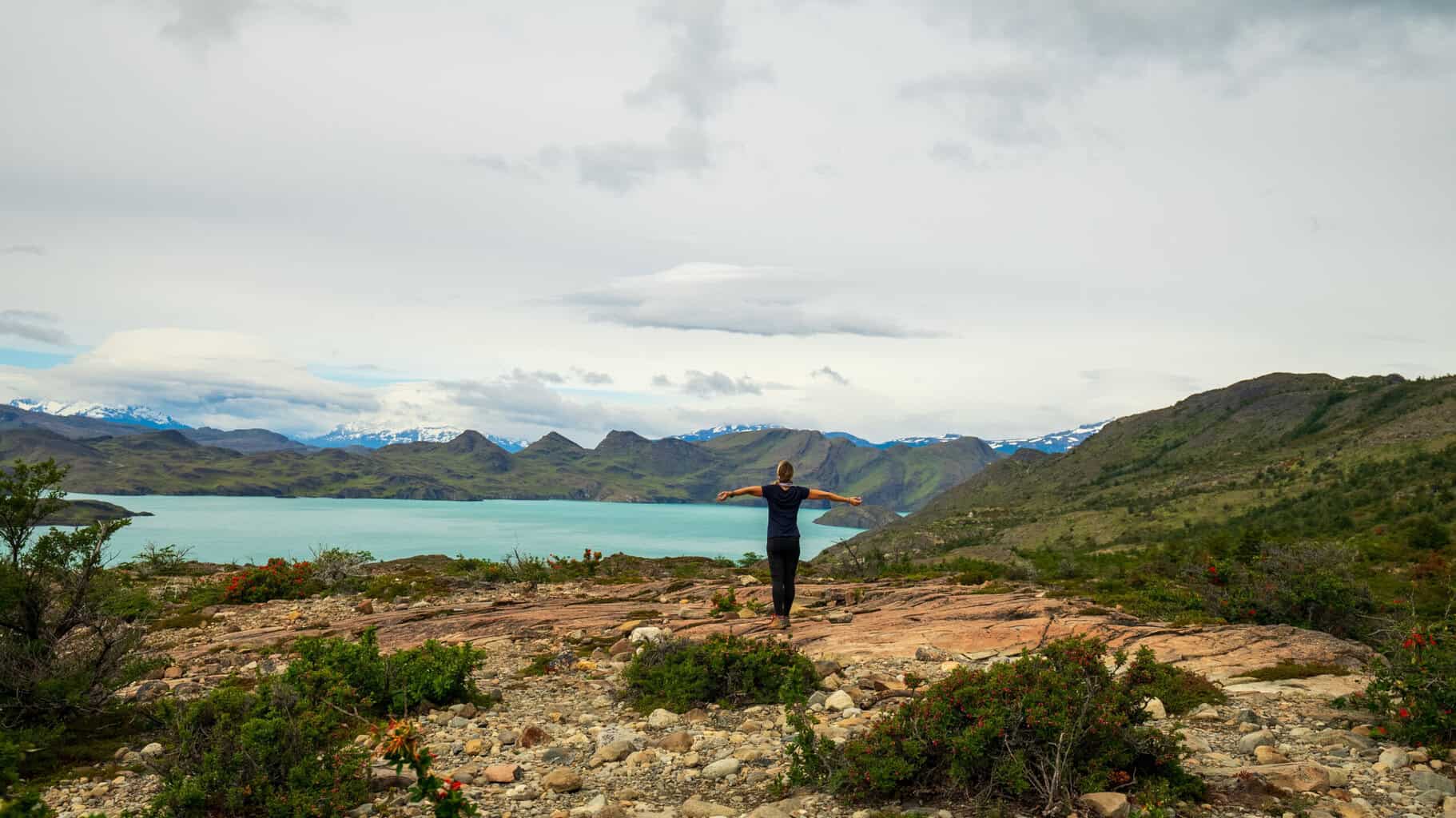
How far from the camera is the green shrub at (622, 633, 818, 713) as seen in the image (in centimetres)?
1012

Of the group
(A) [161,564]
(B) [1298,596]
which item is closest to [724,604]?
(B) [1298,596]

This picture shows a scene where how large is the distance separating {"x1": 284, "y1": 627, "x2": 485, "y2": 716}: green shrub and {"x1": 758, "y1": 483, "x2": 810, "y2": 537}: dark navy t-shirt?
5.60 meters

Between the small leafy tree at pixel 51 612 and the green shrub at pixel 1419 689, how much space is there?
15.2 meters

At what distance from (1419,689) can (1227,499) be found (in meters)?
69.0

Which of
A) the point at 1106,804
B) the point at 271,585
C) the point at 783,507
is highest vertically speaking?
the point at 783,507

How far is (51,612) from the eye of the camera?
1042 cm

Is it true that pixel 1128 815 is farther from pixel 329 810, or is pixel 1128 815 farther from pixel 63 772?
pixel 63 772

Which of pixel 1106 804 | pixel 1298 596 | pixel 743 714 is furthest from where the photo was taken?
pixel 1298 596

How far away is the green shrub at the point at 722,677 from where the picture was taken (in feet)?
33.2

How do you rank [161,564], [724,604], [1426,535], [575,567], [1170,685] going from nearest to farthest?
[1170,685] < [724,604] < [161,564] < [575,567] < [1426,535]

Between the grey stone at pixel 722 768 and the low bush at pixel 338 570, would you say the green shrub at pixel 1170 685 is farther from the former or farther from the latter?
the low bush at pixel 338 570

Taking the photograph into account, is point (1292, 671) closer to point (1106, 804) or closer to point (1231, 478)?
point (1106, 804)

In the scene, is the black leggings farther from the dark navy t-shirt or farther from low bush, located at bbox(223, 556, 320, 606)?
low bush, located at bbox(223, 556, 320, 606)

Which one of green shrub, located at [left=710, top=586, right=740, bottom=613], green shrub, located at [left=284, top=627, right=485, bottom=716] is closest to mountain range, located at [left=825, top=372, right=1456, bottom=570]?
green shrub, located at [left=710, top=586, right=740, bottom=613]
